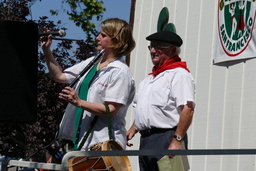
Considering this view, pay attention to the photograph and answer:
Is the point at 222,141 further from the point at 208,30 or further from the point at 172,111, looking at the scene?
the point at 172,111

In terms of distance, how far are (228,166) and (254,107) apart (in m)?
0.65

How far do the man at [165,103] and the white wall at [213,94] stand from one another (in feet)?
5.07

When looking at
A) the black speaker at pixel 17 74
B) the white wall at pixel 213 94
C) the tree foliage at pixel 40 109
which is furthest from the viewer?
the tree foliage at pixel 40 109

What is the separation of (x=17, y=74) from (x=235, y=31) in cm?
308

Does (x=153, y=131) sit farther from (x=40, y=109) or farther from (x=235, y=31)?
(x=40, y=109)

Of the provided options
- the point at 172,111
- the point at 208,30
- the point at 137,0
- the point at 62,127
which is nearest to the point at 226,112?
the point at 208,30

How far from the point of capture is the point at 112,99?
3447 mm

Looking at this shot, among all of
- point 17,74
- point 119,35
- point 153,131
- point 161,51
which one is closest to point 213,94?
point 161,51

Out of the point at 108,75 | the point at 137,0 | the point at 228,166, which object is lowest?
the point at 228,166

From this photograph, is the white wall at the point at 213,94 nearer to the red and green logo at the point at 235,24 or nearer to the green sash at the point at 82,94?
the red and green logo at the point at 235,24

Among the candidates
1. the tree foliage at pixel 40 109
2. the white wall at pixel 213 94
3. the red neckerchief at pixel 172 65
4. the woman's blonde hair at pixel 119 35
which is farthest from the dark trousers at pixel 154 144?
the tree foliage at pixel 40 109

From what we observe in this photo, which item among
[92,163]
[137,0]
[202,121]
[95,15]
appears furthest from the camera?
[95,15]

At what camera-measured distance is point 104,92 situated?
11.5ft

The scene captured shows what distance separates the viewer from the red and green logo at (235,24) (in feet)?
16.8
